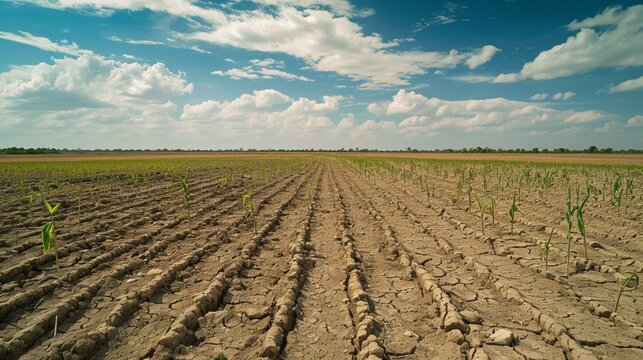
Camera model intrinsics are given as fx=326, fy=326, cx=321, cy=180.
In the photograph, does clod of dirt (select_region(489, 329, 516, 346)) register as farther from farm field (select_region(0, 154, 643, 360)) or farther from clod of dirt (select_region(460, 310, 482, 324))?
clod of dirt (select_region(460, 310, 482, 324))

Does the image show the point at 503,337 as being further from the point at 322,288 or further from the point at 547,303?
the point at 322,288

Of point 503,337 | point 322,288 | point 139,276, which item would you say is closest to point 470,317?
point 503,337

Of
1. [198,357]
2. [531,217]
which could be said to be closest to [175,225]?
[198,357]

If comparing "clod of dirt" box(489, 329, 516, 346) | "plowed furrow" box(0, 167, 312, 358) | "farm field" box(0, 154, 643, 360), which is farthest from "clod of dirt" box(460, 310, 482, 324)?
"plowed furrow" box(0, 167, 312, 358)

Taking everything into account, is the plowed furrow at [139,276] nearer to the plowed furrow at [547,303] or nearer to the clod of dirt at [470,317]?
the clod of dirt at [470,317]

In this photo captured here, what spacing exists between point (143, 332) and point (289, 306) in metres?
1.48

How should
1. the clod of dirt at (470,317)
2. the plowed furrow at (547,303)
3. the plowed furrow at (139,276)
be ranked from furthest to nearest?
the clod of dirt at (470,317)
the plowed furrow at (139,276)
the plowed furrow at (547,303)

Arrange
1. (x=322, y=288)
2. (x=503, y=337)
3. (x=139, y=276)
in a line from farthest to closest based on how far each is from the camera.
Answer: (x=139, y=276) → (x=322, y=288) → (x=503, y=337)

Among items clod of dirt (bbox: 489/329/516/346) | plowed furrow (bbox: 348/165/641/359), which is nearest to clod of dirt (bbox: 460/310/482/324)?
clod of dirt (bbox: 489/329/516/346)

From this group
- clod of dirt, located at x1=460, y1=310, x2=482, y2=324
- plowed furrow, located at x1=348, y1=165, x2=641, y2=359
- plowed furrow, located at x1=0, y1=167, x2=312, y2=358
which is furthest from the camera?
clod of dirt, located at x1=460, y1=310, x2=482, y2=324

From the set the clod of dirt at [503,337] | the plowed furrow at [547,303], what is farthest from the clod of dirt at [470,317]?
the plowed furrow at [547,303]

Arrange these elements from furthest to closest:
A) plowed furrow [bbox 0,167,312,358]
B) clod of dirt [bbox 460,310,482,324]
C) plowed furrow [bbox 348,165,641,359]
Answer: clod of dirt [bbox 460,310,482,324]
plowed furrow [bbox 0,167,312,358]
plowed furrow [bbox 348,165,641,359]

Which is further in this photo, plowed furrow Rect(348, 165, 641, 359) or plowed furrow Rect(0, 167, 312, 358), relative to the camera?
plowed furrow Rect(0, 167, 312, 358)

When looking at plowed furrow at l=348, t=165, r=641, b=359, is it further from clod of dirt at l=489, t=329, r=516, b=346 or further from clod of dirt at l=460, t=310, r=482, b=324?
clod of dirt at l=460, t=310, r=482, b=324
